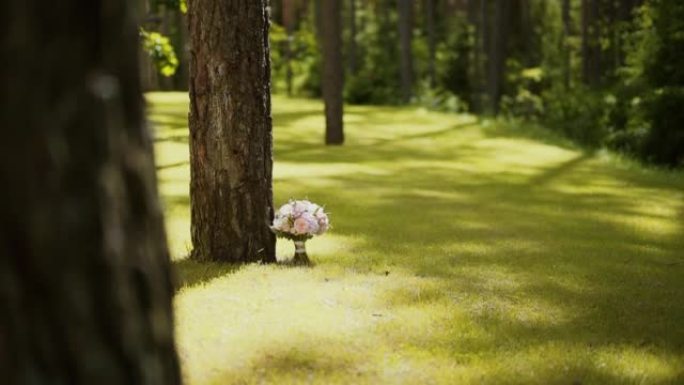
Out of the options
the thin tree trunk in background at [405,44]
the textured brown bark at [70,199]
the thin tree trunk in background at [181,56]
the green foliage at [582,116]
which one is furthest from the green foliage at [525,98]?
the textured brown bark at [70,199]

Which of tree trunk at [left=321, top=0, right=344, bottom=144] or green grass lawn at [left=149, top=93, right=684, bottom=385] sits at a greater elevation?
tree trunk at [left=321, top=0, right=344, bottom=144]

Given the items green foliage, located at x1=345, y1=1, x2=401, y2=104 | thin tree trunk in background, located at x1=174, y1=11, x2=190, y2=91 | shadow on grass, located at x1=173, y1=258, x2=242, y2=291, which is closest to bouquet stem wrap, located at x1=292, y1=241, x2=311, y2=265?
shadow on grass, located at x1=173, y1=258, x2=242, y2=291

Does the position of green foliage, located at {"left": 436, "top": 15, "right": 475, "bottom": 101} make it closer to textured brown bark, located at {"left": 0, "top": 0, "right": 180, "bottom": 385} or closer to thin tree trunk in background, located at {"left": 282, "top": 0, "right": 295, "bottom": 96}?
thin tree trunk in background, located at {"left": 282, "top": 0, "right": 295, "bottom": 96}

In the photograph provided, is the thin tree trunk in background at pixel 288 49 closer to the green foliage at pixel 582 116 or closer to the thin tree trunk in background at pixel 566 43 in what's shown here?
the thin tree trunk in background at pixel 566 43

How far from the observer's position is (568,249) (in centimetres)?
1034

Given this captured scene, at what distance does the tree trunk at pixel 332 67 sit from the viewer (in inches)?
819

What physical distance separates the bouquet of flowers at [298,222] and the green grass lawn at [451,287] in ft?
1.04

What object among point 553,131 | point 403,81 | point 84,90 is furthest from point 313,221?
point 403,81

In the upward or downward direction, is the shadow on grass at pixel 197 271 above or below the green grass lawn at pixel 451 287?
above

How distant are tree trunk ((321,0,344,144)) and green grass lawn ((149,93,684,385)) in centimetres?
395

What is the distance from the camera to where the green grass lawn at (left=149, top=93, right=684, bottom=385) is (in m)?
5.96

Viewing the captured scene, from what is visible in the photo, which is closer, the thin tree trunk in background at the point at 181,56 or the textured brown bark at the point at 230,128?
the textured brown bark at the point at 230,128

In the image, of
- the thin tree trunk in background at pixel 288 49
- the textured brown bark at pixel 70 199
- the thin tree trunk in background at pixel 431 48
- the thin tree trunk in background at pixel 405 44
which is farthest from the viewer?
the thin tree trunk in background at pixel 288 49

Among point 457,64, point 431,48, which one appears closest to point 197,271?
point 457,64
